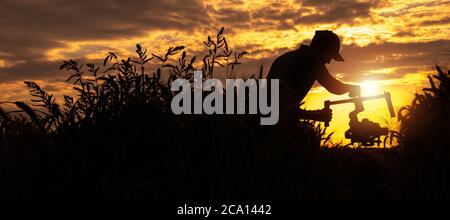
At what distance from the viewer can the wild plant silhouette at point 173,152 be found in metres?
5.07

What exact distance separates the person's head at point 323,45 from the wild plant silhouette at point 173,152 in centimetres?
265

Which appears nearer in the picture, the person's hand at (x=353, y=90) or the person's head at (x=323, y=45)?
the person's head at (x=323, y=45)

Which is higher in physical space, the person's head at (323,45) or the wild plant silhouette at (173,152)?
the person's head at (323,45)

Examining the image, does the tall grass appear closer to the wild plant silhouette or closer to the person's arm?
the wild plant silhouette

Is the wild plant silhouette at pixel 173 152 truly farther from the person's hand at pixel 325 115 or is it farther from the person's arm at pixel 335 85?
the person's arm at pixel 335 85

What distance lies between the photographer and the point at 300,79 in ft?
29.5

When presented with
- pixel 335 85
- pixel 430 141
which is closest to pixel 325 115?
pixel 335 85

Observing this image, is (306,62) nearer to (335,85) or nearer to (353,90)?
(335,85)

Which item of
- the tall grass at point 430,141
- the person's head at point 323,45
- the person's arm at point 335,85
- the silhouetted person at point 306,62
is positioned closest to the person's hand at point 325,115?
the silhouetted person at point 306,62

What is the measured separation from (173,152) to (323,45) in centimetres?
450

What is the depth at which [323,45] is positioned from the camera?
8.99 metres

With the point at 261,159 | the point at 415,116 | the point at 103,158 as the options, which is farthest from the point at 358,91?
the point at 103,158
